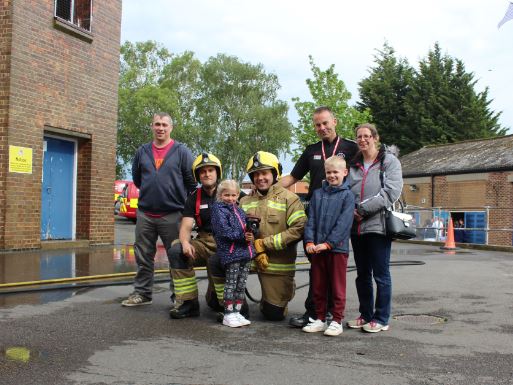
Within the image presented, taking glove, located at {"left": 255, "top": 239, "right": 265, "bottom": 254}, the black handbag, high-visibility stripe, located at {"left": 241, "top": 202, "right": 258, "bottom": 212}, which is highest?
high-visibility stripe, located at {"left": 241, "top": 202, "right": 258, "bottom": 212}

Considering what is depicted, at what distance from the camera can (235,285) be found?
5.66 metres

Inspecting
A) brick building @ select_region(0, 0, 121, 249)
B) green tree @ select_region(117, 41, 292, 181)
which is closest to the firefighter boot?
brick building @ select_region(0, 0, 121, 249)

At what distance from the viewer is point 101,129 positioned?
13.5 m

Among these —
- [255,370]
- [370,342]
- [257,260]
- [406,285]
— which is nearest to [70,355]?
[255,370]

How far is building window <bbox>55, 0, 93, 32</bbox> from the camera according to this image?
12.5 m

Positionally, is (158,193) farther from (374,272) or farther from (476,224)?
(476,224)

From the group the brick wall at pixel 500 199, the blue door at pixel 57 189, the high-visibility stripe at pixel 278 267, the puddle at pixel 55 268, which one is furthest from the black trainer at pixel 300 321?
the brick wall at pixel 500 199

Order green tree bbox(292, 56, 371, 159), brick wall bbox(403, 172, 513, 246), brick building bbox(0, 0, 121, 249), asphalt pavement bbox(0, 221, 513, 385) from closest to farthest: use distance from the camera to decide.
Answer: asphalt pavement bbox(0, 221, 513, 385)
brick building bbox(0, 0, 121, 249)
brick wall bbox(403, 172, 513, 246)
green tree bbox(292, 56, 371, 159)

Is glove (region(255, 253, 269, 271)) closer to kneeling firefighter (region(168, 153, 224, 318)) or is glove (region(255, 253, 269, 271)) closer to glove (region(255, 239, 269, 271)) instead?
glove (region(255, 239, 269, 271))

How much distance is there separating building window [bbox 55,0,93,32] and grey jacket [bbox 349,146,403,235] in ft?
29.4

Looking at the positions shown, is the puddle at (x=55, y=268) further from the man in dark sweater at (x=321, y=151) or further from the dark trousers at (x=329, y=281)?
the dark trousers at (x=329, y=281)

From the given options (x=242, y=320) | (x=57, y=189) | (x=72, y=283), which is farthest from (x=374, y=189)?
(x=57, y=189)

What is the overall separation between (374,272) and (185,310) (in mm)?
1856

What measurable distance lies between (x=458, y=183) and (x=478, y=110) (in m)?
16.8
